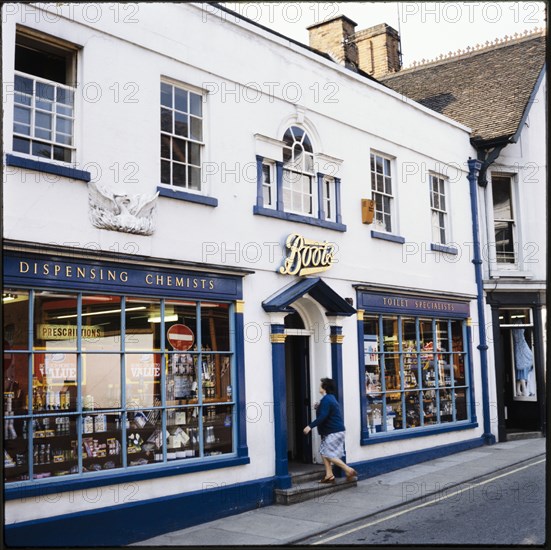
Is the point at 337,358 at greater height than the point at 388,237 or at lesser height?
lesser

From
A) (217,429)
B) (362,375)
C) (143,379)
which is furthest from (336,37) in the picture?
(143,379)

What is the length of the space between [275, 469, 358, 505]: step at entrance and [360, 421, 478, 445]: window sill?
115 cm

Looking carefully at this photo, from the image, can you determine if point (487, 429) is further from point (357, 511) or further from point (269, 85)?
point (269, 85)

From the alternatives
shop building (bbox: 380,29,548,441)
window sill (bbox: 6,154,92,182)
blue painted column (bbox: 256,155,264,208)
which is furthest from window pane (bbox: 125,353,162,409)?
shop building (bbox: 380,29,548,441)

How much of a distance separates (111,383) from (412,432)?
23.4 feet

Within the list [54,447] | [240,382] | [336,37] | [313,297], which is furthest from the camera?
[336,37]

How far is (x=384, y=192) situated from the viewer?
14.6 meters

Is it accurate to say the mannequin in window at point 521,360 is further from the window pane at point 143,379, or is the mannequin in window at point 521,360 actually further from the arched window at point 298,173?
the window pane at point 143,379

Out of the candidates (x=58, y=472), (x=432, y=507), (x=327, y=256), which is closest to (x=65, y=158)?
(x=58, y=472)

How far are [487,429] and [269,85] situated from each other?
951 cm

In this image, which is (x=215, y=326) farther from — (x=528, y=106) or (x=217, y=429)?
(x=528, y=106)

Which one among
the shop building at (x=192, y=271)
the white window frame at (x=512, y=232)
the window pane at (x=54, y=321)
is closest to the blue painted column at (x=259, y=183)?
the shop building at (x=192, y=271)

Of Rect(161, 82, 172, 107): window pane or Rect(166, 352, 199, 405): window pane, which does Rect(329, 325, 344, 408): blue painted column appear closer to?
Rect(166, 352, 199, 405): window pane

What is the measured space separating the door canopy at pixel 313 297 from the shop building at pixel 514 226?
19.4 ft
